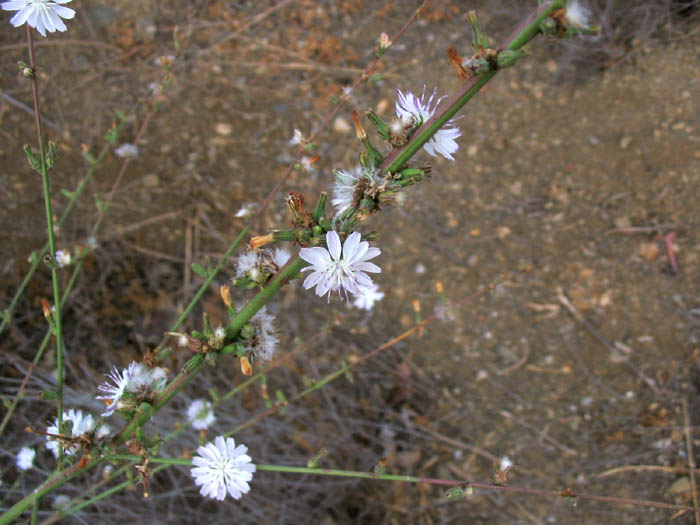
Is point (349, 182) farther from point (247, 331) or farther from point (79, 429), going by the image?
point (79, 429)

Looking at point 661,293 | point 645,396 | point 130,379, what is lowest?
point 130,379

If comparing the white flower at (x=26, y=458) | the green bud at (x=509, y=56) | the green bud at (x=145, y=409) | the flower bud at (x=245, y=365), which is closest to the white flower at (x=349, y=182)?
the green bud at (x=509, y=56)

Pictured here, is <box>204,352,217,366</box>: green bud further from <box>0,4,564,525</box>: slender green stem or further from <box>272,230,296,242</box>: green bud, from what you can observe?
<box>272,230,296,242</box>: green bud

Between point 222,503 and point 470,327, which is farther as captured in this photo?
point 470,327

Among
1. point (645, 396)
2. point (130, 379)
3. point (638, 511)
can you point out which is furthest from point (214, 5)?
point (638, 511)

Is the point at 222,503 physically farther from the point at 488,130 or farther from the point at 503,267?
the point at 488,130

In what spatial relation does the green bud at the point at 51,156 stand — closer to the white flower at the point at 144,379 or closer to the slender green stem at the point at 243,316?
the white flower at the point at 144,379
